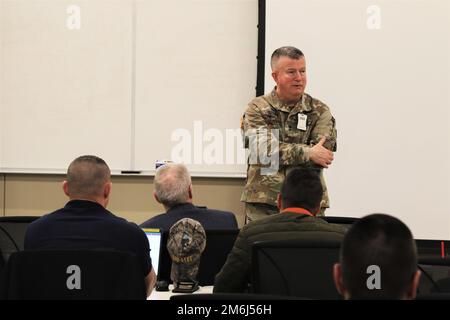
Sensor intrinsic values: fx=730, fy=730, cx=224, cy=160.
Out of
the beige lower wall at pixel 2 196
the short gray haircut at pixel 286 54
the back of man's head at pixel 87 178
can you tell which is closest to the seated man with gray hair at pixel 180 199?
the back of man's head at pixel 87 178

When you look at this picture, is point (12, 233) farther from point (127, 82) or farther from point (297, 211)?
point (127, 82)

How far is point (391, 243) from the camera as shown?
5.78 ft

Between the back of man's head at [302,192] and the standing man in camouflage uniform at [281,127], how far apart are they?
1229 millimetres

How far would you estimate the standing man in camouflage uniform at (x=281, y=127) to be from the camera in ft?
14.4

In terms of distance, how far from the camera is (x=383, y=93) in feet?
20.3

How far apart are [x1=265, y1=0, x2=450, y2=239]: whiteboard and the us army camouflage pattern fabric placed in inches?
125

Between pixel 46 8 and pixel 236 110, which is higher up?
pixel 46 8

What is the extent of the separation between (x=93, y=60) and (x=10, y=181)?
53.6 inches

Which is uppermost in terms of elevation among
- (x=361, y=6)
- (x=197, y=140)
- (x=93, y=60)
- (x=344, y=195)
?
(x=361, y=6)

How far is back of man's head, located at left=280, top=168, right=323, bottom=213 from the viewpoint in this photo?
3.04 m

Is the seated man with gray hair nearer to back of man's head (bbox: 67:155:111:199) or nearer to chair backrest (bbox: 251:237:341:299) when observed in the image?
back of man's head (bbox: 67:155:111:199)

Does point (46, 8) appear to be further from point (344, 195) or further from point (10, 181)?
point (344, 195)

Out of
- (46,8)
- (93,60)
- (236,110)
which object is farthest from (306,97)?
(46,8)
